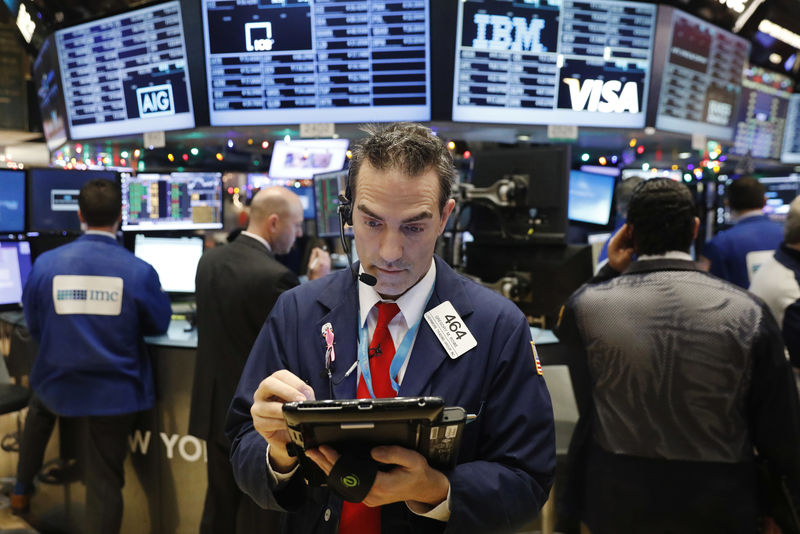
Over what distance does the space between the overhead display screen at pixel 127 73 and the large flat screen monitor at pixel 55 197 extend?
34cm

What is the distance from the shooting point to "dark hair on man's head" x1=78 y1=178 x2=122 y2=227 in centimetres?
295

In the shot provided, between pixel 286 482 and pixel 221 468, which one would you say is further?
pixel 221 468

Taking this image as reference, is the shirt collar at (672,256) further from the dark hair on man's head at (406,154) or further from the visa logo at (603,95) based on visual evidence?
the visa logo at (603,95)

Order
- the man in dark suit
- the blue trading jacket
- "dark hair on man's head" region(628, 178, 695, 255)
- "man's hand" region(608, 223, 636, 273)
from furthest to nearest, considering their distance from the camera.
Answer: the blue trading jacket → the man in dark suit → "man's hand" region(608, 223, 636, 273) → "dark hair on man's head" region(628, 178, 695, 255)

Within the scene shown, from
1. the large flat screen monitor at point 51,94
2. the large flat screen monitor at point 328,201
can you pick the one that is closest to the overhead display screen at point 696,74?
the large flat screen monitor at point 328,201

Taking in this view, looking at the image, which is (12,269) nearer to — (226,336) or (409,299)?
(226,336)

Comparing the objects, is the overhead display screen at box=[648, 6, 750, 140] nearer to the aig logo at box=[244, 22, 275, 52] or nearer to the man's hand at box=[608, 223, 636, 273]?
the man's hand at box=[608, 223, 636, 273]

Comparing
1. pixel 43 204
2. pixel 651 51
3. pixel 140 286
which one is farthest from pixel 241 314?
pixel 651 51

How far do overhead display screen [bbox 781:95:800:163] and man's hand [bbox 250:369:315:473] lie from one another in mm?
7490

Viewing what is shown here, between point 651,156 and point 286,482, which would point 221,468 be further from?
point 651,156

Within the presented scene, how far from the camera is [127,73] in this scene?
12.3 feet

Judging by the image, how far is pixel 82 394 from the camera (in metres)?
2.85

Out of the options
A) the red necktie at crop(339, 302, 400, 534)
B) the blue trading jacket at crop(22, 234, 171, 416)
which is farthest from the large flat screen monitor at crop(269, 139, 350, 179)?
the red necktie at crop(339, 302, 400, 534)

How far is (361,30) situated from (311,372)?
8.21ft
